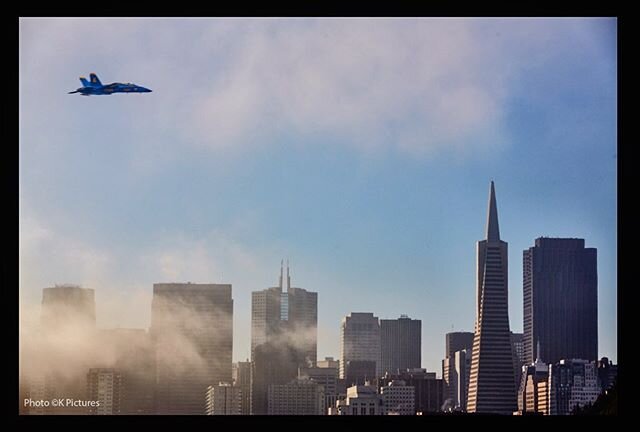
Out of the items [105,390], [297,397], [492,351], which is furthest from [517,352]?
[105,390]

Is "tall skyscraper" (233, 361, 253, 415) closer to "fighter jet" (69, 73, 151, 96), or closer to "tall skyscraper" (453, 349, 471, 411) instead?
"tall skyscraper" (453, 349, 471, 411)

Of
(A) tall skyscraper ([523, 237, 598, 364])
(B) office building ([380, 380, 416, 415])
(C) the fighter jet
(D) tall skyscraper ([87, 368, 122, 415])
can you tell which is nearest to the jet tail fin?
→ (C) the fighter jet

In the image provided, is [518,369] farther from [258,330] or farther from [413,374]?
[258,330]

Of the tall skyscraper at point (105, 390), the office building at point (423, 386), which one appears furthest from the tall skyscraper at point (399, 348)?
the tall skyscraper at point (105, 390)

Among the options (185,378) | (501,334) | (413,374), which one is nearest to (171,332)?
(185,378)
